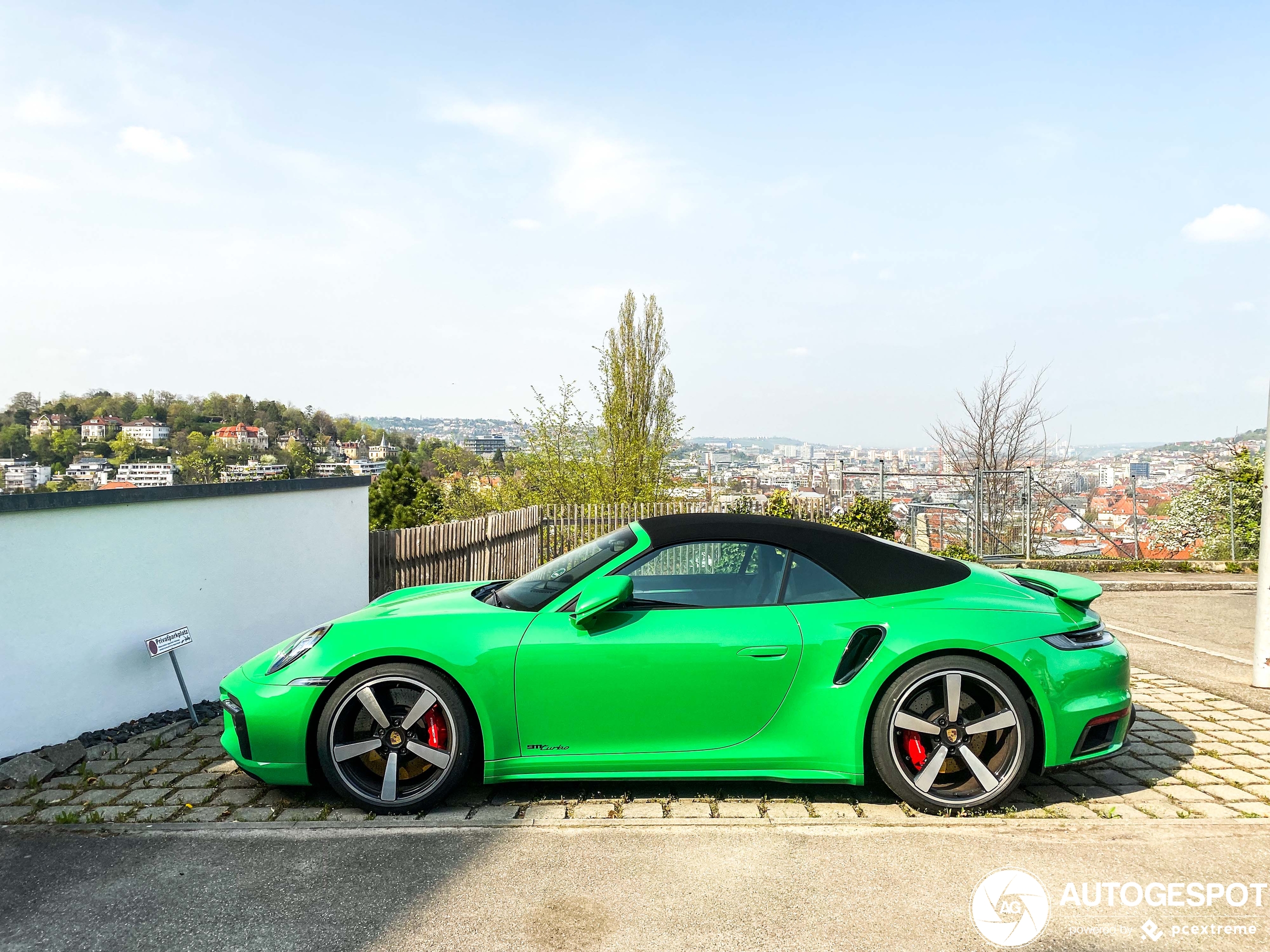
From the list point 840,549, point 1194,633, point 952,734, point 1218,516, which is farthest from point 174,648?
point 1218,516

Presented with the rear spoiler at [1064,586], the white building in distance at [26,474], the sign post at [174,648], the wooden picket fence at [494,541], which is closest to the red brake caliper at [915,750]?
the rear spoiler at [1064,586]

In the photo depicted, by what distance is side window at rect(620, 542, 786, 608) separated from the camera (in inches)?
158

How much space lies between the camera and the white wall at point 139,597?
475 centimetres

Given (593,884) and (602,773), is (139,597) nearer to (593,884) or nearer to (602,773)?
(602,773)

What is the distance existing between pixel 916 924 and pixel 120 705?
15.7 feet

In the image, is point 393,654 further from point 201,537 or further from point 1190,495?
point 1190,495

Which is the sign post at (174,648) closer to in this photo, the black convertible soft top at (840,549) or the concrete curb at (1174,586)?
the black convertible soft top at (840,549)

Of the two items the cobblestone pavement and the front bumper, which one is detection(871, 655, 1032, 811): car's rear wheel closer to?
the cobblestone pavement

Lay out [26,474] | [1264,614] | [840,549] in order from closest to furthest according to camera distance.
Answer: [840,549] < [1264,614] < [26,474]

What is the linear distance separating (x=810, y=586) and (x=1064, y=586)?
1.26m

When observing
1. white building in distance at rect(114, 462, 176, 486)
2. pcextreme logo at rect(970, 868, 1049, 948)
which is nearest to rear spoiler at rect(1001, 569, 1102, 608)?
pcextreme logo at rect(970, 868, 1049, 948)

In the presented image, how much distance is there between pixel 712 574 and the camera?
13.7ft

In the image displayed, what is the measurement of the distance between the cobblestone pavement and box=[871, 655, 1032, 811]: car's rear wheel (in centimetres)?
13

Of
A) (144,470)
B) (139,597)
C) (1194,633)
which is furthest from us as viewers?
(144,470)
